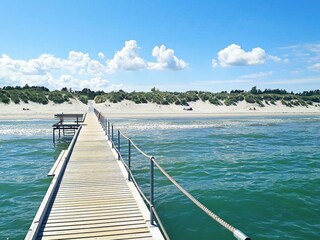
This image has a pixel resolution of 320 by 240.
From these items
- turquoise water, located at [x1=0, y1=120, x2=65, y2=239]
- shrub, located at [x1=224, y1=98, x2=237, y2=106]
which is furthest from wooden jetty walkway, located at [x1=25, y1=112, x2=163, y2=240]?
shrub, located at [x1=224, y1=98, x2=237, y2=106]

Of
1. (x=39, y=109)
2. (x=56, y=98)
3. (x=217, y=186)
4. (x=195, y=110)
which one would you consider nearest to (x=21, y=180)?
(x=217, y=186)

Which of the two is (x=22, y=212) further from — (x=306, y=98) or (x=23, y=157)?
(x=306, y=98)

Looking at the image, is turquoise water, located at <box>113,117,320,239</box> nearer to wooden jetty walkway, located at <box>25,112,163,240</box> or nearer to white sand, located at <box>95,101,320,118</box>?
wooden jetty walkway, located at <box>25,112,163,240</box>

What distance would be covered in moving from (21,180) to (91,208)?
251 inches

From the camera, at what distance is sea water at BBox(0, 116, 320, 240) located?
748 centimetres

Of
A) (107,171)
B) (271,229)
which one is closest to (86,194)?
(107,171)

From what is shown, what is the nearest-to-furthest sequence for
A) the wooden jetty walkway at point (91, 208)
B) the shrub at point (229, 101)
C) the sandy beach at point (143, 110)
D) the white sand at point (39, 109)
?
1. the wooden jetty walkway at point (91, 208)
2. the white sand at point (39, 109)
3. the sandy beach at point (143, 110)
4. the shrub at point (229, 101)

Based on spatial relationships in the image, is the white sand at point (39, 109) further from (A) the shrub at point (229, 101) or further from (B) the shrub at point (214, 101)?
(A) the shrub at point (229, 101)

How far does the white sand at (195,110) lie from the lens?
51250 mm

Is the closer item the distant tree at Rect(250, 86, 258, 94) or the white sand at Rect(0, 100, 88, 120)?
the white sand at Rect(0, 100, 88, 120)

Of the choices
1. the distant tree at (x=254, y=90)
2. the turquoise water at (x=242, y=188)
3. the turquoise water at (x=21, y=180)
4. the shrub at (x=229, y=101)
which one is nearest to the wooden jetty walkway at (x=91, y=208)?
the turquoise water at (x=21, y=180)

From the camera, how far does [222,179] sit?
11547 millimetres

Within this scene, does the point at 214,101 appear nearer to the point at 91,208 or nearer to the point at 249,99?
the point at 249,99

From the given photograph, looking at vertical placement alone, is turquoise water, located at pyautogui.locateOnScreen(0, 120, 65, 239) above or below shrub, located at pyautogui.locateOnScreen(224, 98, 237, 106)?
below
